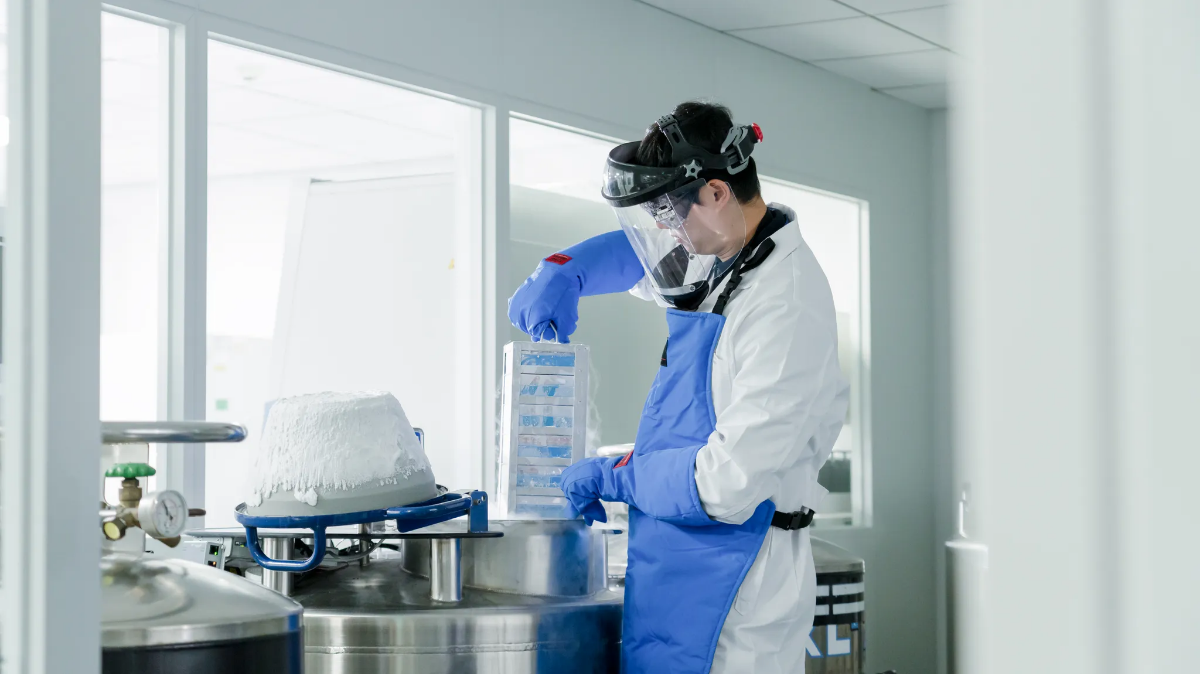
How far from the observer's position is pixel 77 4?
0.70 metres

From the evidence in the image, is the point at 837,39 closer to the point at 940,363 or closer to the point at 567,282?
the point at 940,363

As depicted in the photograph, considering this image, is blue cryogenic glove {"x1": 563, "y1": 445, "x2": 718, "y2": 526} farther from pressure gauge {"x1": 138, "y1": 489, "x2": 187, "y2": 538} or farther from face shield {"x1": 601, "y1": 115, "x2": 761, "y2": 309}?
pressure gauge {"x1": 138, "y1": 489, "x2": 187, "y2": 538}

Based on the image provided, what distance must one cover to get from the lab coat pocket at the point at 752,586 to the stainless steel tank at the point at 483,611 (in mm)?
209

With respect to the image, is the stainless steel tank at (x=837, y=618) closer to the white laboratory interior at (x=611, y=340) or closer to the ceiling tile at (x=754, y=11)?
the white laboratory interior at (x=611, y=340)

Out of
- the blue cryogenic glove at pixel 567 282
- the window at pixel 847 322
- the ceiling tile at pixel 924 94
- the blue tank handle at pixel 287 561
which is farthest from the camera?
the ceiling tile at pixel 924 94

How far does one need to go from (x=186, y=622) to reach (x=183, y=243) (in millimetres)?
1702

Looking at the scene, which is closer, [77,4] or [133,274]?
[77,4]

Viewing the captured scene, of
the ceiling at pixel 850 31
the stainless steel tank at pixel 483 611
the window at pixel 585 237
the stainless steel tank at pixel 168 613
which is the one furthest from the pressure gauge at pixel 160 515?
the ceiling at pixel 850 31

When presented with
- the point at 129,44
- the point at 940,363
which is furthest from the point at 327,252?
the point at 940,363

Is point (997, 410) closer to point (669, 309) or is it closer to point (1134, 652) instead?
point (1134, 652)

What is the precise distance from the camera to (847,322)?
16.4ft

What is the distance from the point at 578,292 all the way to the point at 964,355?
5.39ft

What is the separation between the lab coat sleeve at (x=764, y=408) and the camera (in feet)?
4.93

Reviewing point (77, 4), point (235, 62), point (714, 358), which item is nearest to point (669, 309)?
point (714, 358)
